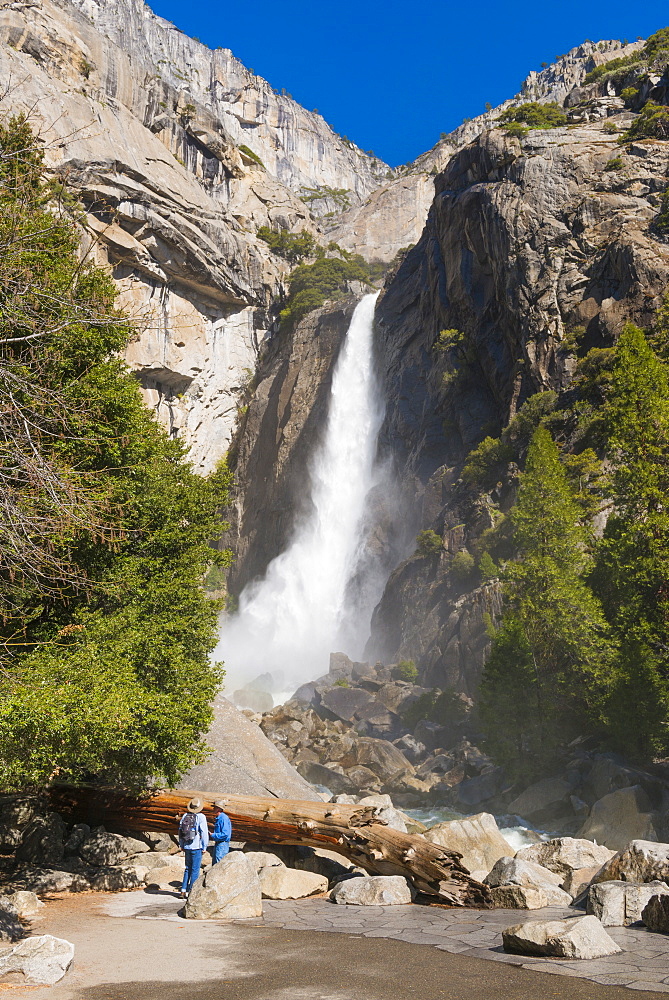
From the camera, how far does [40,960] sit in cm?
640

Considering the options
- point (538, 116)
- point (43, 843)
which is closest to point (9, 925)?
point (43, 843)

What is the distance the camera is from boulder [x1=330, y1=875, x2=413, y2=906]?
416 inches

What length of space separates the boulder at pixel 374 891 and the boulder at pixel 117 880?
3846mm

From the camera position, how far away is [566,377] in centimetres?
4053

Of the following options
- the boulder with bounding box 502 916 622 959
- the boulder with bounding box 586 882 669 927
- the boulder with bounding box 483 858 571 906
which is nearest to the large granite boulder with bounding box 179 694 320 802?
the boulder with bounding box 483 858 571 906

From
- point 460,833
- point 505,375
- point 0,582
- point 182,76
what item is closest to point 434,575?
point 505,375

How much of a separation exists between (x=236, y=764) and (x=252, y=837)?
439cm

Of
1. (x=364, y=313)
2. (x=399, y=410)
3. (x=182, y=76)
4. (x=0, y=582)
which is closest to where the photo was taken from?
(x=0, y=582)

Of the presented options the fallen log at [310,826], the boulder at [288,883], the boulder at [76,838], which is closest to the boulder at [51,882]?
the boulder at [76,838]

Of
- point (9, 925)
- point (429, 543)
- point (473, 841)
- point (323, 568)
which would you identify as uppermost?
point (429, 543)

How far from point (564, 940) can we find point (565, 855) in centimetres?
628

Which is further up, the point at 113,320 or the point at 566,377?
the point at 566,377

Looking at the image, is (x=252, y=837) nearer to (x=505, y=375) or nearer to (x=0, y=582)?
(x=0, y=582)

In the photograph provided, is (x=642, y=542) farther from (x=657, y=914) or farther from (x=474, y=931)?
(x=474, y=931)
